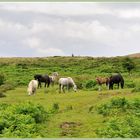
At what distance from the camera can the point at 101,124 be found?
449 inches

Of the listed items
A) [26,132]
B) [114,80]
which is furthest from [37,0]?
[114,80]

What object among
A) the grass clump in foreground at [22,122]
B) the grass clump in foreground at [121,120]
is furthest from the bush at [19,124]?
the grass clump in foreground at [121,120]

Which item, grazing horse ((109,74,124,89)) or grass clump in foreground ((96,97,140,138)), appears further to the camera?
grazing horse ((109,74,124,89))

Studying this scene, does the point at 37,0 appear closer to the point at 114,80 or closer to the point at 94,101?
the point at 94,101

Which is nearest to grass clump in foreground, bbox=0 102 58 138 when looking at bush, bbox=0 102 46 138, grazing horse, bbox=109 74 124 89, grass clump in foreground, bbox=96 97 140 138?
bush, bbox=0 102 46 138

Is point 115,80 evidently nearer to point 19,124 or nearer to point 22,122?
point 22,122

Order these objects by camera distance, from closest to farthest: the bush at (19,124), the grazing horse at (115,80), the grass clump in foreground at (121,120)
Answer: the grass clump in foreground at (121,120)
the bush at (19,124)
the grazing horse at (115,80)

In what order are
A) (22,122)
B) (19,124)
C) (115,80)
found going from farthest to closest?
1. (115,80)
2. (22,122)
3. (19,124)

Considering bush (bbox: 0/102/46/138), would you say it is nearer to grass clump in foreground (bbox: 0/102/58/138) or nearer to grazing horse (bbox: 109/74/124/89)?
grass clump in foreground (bbox: 0/102/58/138)

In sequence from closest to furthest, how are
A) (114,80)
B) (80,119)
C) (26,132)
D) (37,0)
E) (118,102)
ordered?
(37,0)
(26,132)
(80,119)
(118,102)
(114,80)

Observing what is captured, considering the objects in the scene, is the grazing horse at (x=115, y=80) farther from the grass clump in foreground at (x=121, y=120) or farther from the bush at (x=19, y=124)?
the bush at (x=19, y=124)

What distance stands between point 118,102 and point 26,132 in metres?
4.86

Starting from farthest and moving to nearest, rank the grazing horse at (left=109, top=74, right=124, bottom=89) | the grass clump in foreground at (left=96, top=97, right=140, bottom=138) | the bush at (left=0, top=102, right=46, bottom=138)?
1. the grazing horse at (left=109, top=74, right=124, bottom=89)
2. the bush at (left=0, top=102, right=46, bottom=138)
3. the grass clump in foreground at (left=96, top=97, right=140, bottom=138)

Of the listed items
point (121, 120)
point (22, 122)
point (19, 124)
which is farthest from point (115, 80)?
point (19, 124)
